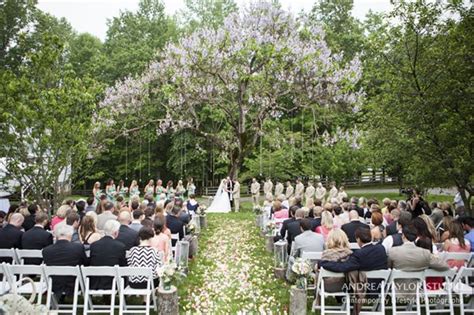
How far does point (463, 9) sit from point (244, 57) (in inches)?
421

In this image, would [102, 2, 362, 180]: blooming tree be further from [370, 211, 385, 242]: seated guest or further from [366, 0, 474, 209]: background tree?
[370, 211, 385, 242]: seated guest

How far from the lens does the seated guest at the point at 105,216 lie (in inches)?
324

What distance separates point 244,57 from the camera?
59.4ft

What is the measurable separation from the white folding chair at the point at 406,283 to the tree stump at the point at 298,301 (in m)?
1.18

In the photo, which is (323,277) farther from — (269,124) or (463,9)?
(269,124)

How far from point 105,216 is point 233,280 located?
3115 millimetres

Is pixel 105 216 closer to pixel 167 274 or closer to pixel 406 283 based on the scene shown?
pixel 167 274

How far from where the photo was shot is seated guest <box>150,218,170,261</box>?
6.45m

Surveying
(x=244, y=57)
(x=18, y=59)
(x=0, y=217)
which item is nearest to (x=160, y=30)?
(x=18, y=59)

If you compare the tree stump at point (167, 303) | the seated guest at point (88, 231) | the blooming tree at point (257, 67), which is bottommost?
the tree stump at point (167, 303)

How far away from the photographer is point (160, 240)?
652 centimetres

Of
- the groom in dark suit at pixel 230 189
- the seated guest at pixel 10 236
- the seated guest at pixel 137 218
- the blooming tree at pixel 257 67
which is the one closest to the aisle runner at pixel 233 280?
the seated guest at pixel 137 218

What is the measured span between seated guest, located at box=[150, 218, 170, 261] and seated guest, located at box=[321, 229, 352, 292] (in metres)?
2.55

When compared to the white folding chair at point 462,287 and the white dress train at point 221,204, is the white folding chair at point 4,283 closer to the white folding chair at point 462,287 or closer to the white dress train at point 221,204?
the white folding chair at point 462,287
